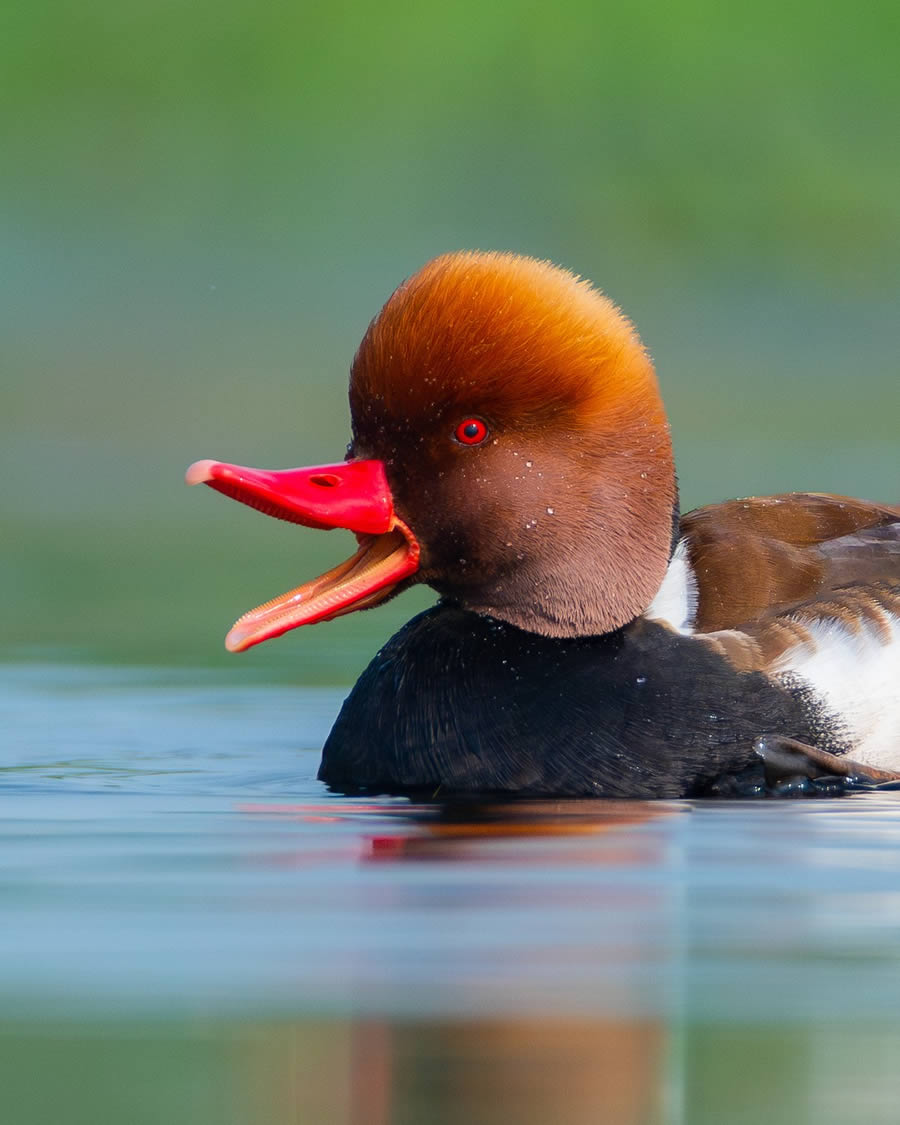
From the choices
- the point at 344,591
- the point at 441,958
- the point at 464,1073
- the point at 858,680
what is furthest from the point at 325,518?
the point at 464,1073

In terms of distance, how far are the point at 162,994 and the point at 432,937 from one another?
0.51 meters

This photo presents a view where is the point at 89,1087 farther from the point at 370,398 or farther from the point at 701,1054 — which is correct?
the point at 370,398

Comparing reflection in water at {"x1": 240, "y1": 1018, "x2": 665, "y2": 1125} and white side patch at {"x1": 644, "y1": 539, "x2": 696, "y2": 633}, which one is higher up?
white side patch at {"x1": 644, "y1": 539, "x2": 696, "y2": 633}

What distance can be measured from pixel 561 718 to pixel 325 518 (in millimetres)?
680

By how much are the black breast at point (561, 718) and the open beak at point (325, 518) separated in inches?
10.8

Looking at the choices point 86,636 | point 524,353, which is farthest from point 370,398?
point 86,636

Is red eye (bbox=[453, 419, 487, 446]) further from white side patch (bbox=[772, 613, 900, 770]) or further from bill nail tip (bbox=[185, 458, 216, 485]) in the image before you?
white side patch (bbox=[772, 613, 900, 770])

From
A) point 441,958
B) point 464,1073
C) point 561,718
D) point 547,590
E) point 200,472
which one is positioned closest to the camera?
point 464,1073

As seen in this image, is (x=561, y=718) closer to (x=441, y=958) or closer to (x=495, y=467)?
(x=495, y=467)

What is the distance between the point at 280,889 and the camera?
158 inches

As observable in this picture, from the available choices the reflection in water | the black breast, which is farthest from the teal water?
the black breast

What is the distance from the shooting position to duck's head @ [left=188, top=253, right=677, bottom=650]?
5.09 metres

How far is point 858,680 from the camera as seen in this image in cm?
541

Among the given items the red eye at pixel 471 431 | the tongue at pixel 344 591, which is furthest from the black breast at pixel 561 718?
the red eye at pixel 471 431
